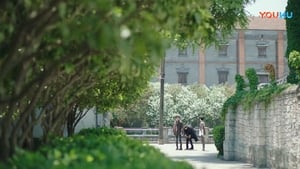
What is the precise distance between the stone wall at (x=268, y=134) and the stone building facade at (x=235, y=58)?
132 feet

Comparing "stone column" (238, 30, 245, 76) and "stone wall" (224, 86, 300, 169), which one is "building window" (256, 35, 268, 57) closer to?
"stone column" (238, 30, 245, 76)

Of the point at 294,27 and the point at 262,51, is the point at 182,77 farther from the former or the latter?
the point at 294,27

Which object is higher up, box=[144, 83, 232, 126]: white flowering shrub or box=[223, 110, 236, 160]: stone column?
box=[144, 83, 232, 126]: white flowering shrub

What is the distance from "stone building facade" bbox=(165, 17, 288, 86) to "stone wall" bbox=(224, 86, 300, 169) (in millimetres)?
40354

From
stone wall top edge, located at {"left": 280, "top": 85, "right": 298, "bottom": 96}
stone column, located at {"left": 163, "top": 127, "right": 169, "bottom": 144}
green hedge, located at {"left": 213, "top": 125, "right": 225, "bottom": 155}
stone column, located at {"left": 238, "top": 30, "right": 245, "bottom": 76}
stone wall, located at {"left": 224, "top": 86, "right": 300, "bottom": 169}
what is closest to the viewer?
stone wall top edge, located at {"left": 280, "top": 85, "right": 298, "bottom": 96}

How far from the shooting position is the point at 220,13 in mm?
17750

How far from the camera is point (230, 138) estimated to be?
77.6ft

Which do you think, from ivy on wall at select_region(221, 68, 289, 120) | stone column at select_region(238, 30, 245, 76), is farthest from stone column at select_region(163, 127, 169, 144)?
stone column at select_region(238, 30, 245, 76)

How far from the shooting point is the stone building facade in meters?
64.0

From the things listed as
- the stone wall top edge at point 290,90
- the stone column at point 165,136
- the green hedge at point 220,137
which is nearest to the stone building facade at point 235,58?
the stone column at point 165,136

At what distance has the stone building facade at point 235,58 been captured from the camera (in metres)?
64.0

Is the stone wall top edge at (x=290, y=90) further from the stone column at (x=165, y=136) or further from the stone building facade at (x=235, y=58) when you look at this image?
the stone building facade at (x=235, y=58)

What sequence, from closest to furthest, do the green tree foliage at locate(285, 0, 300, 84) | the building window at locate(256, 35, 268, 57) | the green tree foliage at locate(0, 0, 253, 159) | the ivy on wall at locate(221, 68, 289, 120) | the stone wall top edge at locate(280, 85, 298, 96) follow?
1. the green tree foliage at locate(0, 0, 253, 159)
2. the stone wall top edge at locate(280, 85, 298, 96)
3. the ivy on wall at locate(221, 68, 289, 120)
4. the green tree foliage at locate(285, 0, 300, 84)
5. the building window at locate(256, 35, 268, 57)

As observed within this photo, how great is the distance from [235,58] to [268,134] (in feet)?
152
